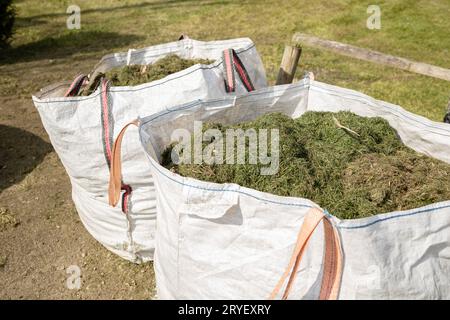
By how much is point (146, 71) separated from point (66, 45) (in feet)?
15.9

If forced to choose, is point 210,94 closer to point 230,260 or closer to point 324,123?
point 324,123

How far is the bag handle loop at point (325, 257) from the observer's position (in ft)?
5.53

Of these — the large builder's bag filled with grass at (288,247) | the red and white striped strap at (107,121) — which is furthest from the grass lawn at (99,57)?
the large builder's bag filled with grass at (288,247)

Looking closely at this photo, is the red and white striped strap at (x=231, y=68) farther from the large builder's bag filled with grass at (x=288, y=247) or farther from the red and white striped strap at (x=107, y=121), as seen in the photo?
the large builder's bag filled with grass at (x=288, y=247)

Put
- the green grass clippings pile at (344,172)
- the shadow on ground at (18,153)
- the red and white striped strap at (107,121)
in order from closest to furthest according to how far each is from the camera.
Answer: the green grass clippings pile at (344,172), the red and white striped strap at (107,121), the shadow on ground at (18,153)

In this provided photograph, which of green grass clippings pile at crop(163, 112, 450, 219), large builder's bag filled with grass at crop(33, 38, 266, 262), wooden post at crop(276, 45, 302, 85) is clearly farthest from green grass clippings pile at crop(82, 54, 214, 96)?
green grass clippings pile at crop(163, 112, 450, 219)

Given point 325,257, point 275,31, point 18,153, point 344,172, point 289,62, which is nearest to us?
point 325,257

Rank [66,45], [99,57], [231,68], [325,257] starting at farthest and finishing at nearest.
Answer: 1. [66,45]
2. [99,57]
3. [231,68]
4. [325,257]

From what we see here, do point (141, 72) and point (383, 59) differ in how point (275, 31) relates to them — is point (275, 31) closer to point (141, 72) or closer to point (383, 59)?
point (383, 59)

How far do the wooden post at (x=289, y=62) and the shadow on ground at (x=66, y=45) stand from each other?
14.9ft

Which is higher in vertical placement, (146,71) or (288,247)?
(146,71)

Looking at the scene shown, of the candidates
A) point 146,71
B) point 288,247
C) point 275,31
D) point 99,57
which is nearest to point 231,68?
point 146,71

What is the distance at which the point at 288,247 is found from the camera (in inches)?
70.3

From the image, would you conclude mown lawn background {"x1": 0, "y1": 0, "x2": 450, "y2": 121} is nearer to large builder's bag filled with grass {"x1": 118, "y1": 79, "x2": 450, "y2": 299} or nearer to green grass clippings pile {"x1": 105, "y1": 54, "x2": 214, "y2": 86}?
green grass clippings pile {"x1": 105, "y1": 54, "x2": 214, "y2": 86}
